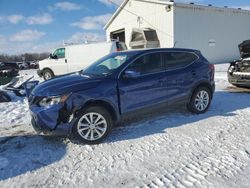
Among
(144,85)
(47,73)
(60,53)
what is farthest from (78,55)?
(144,85)

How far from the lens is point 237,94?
8523 millimetres

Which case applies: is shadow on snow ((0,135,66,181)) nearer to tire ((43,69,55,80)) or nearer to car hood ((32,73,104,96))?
car hood ((32,73,104,96))

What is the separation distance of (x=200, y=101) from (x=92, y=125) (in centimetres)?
289

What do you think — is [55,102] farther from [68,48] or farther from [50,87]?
[68,48]

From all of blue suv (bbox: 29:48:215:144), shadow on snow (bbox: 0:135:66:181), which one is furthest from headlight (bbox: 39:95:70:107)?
shadow on snow (bbox: 0:135:66:181)

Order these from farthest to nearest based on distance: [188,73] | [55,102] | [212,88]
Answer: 1. [212,88]
2. [188,73]
3. [55,102]

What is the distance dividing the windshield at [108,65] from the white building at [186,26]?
13.9m

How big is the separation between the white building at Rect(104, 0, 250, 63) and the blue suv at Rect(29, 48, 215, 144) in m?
13.4

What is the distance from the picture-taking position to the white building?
2033 centimetres

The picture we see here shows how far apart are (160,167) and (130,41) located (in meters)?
19.5

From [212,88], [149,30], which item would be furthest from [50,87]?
[149,30]

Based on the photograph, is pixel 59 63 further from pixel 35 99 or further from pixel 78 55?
pixel 35 99

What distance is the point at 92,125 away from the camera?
15.7 ft

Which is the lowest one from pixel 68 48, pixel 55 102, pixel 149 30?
pixel 55 102
